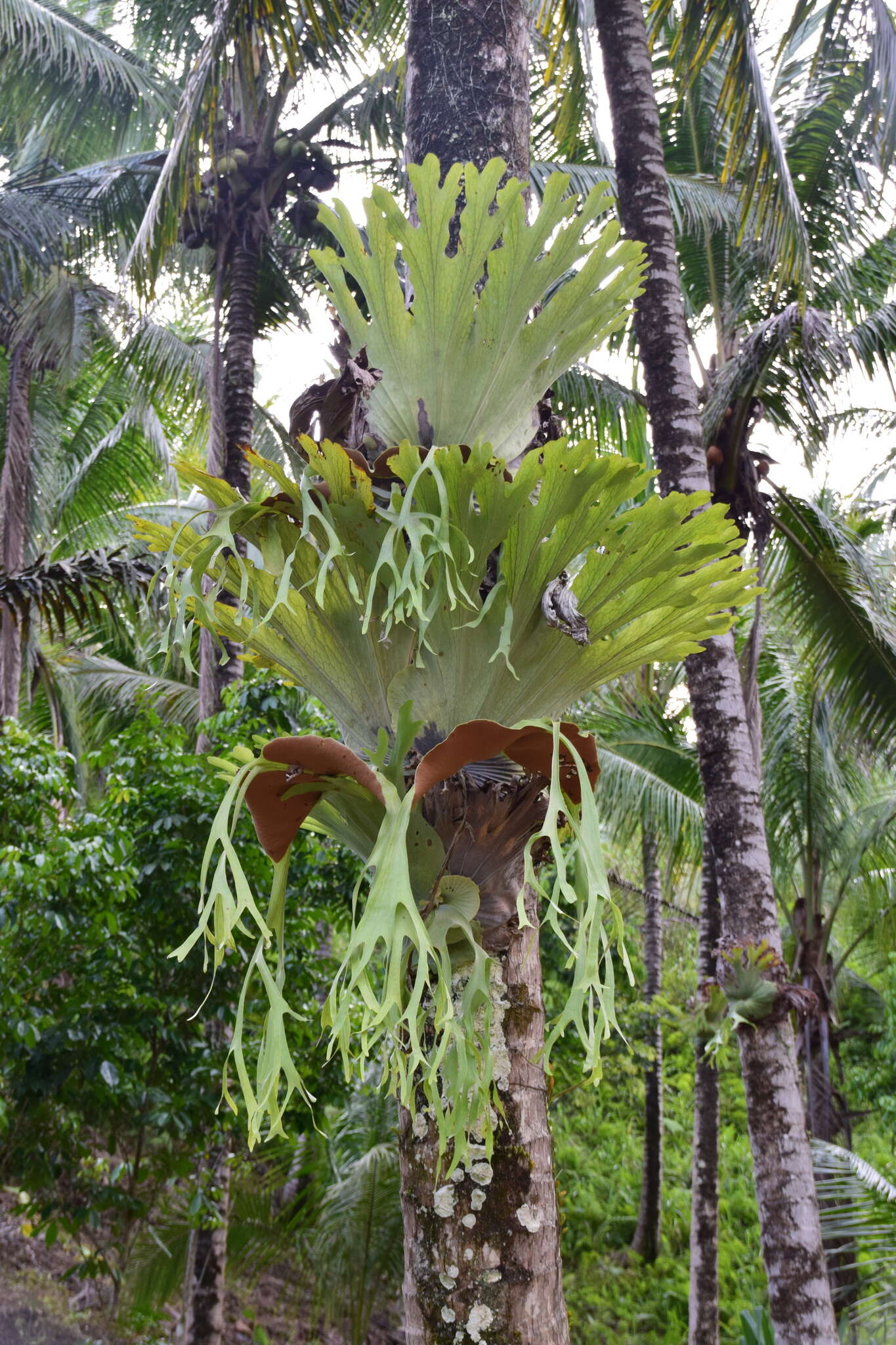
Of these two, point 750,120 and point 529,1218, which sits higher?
point 750,120

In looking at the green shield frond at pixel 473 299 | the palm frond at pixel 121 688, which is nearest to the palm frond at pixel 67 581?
the green shield frond at pixel 473 299

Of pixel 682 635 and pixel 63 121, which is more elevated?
pixel 63 121

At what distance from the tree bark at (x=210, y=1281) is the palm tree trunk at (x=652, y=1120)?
20.7ft

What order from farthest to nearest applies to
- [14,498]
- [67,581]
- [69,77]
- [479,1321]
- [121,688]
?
1. [121,688]
2. [69,77]
3. [14,498]
4. [67,581]
5. [479,1321]

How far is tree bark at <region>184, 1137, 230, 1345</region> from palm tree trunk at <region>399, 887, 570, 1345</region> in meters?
4.82

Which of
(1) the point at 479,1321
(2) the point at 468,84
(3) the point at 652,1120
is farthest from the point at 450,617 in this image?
(3) the point at 652,1120

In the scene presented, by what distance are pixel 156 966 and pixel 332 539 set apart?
4512mm

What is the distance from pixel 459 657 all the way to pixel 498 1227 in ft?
2.29

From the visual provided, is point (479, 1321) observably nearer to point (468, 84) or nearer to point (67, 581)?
point (468, 84)

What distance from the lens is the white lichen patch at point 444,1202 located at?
124cm

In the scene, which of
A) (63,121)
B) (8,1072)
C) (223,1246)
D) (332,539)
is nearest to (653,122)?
(332,539)

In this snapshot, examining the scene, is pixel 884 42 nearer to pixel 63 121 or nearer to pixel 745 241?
pixel 745 241

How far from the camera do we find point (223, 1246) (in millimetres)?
5676

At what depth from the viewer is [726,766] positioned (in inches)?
159
